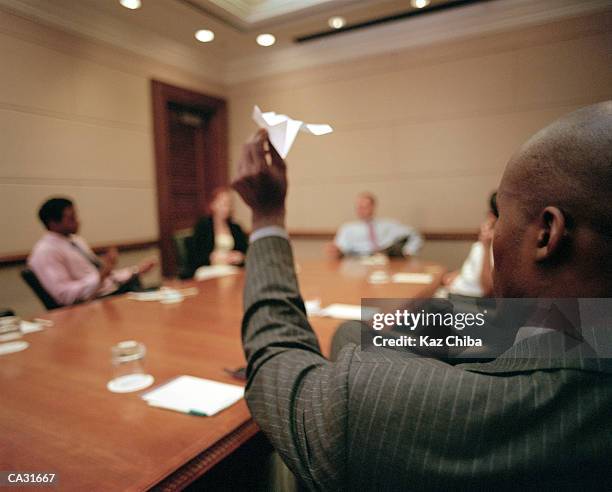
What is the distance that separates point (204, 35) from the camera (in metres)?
4.25

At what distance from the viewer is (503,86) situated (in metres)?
4.17

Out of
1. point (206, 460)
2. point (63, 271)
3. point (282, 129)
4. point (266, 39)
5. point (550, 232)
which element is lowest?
point (206, 460)

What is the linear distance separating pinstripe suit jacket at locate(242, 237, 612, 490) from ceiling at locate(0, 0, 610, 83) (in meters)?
3.63

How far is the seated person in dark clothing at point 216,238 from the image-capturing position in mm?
Answer: 3941

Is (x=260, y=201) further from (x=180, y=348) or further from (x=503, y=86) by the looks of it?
(x=503, y=86)

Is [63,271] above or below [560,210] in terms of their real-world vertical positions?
below

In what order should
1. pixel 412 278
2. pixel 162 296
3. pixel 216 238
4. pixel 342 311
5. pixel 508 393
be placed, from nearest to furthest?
pixel 508 393 < pixel 342 311 < pixel 162 296 < pixel 412 278 < pixel 216 238

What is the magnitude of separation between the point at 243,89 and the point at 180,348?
4.65m

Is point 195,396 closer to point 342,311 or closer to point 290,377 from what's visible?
point 290,377

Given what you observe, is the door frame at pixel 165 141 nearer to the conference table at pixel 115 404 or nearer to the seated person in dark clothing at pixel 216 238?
the seated person in dark clothing at pixel 216 238

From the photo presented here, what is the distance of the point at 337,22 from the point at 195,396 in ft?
13.6

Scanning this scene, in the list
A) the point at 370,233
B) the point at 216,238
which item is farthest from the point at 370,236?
the point at 216,238

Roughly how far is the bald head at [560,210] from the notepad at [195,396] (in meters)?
0.66

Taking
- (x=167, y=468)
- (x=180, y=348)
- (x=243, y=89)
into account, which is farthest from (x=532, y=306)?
(x=243, y=89)
